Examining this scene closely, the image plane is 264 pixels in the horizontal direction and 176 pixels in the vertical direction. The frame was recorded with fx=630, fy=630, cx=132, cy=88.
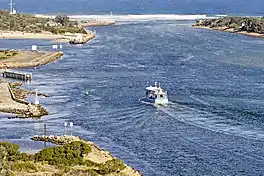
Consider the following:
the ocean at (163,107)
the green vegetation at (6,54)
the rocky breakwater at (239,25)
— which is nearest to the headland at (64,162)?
the ocean at (163,107)

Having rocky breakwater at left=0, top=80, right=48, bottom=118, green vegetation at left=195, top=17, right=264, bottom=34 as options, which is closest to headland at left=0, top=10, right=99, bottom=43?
green vegetation at left=195, top=17, right=264, bottom=34

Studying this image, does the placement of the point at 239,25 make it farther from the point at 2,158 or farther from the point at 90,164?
the point at 2,158

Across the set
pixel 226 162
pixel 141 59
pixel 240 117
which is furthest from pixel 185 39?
pixel 226 162

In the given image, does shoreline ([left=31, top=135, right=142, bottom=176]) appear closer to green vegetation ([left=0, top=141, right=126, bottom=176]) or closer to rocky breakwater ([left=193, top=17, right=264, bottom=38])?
green vegetation ([left=0, top=141, right=126, bottom=176])

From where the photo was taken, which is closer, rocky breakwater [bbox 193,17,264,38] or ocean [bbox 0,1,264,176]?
ocean [bbox 0,1,264,176]

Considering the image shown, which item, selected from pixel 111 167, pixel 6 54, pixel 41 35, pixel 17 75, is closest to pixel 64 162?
pixel 111 167

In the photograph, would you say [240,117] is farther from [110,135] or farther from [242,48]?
[242,48]
